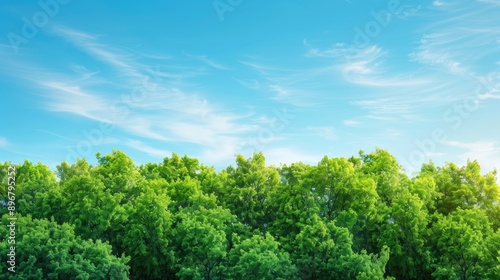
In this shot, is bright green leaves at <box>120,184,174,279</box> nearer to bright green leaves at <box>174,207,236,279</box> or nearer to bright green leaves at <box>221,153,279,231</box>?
bright green leaves at <box>174,207,236,279</box>

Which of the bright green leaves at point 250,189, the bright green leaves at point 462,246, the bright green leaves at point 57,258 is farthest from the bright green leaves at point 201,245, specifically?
the bright green leaves at point 462,246

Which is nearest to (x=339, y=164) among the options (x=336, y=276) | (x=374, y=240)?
(x=374, y=240)

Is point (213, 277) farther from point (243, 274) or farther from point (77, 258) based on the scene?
point (77, 258)

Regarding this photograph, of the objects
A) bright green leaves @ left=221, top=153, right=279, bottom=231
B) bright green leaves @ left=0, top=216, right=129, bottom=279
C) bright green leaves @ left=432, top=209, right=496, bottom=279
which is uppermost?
bright green leaves @ left=221, top=153, right=279, bottom=231

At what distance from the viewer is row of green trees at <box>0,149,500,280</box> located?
117 ft

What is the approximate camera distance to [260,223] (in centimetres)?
4562

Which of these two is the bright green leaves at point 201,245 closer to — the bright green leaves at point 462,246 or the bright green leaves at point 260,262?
the bright green leaves at point 260,262

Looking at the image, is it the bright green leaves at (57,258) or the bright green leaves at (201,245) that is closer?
the bright green leaves at (57,258)

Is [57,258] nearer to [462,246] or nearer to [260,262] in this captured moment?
Result: [260,262]

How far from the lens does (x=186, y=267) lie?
38281 millimetres

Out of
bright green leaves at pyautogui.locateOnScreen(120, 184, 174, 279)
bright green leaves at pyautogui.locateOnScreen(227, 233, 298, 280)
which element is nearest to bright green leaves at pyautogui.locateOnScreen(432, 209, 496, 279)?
bright green leaves at pyautogui.locateOnScreen(227, 233, 298, 280)

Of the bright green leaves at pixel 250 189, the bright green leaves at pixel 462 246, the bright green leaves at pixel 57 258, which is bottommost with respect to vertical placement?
the bright green leaves at pixel 57 258

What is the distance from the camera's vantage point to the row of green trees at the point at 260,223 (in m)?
35.8

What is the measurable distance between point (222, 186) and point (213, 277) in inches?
467
